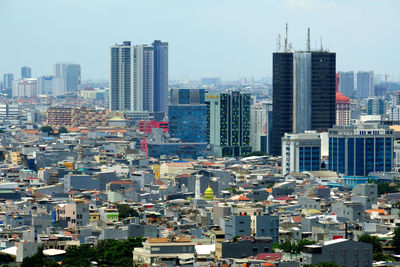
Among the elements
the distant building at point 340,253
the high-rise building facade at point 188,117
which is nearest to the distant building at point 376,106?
the high-rise building facade at point 188,117

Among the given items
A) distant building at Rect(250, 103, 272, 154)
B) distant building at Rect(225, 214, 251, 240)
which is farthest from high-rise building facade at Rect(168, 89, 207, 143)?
distant building at Rect(225, 214, 251, 240)

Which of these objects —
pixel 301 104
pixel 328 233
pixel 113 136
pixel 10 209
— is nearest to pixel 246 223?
pixel 328 233

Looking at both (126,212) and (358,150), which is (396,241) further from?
(358,150)

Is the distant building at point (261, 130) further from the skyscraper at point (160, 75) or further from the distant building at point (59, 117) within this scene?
the skyscraper at point (160, 75)

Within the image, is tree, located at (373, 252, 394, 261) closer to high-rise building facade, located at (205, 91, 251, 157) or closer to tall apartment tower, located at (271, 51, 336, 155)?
tall apartment tower, located at (271, 51, 336, 155)

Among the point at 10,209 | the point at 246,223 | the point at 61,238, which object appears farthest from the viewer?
the point at 10,209

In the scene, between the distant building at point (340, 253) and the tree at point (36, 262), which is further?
the tree at point (36, 262)

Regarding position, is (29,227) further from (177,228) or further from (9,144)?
(9,144)

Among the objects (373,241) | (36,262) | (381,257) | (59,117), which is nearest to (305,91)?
(373,241)
